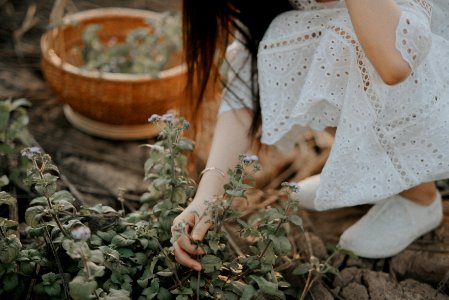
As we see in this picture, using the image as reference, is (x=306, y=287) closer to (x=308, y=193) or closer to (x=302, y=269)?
(x=302, y=269)

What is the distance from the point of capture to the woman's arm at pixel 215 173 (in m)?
1.14

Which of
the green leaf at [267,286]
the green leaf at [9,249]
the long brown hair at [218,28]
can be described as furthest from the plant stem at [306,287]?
the green leaf at [9,249]

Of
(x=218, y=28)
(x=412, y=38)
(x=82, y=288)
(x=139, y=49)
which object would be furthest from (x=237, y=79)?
(x=82, y=288)

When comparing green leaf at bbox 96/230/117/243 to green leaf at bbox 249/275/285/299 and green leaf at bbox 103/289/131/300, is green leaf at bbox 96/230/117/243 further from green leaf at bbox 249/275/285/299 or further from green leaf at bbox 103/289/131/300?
green leaf at bbox 249/275/285/299

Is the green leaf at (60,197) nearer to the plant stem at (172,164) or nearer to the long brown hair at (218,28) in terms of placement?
the plant stem at (172,164)

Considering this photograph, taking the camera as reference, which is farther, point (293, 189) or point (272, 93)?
point (272, 93)

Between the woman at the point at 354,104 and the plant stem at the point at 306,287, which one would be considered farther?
the plant stem at the point at 306,287

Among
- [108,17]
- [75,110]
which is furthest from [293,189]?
[108,17]

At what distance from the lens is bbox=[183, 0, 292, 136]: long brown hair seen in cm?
150

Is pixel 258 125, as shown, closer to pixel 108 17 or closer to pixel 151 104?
pixel 151 104

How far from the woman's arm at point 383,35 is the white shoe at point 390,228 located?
467mm

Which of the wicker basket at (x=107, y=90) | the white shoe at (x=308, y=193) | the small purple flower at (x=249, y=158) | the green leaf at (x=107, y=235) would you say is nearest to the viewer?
the small purple flower at (x=249, y=158)

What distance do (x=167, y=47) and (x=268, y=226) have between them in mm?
1054

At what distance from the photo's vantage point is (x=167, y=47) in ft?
6.73
